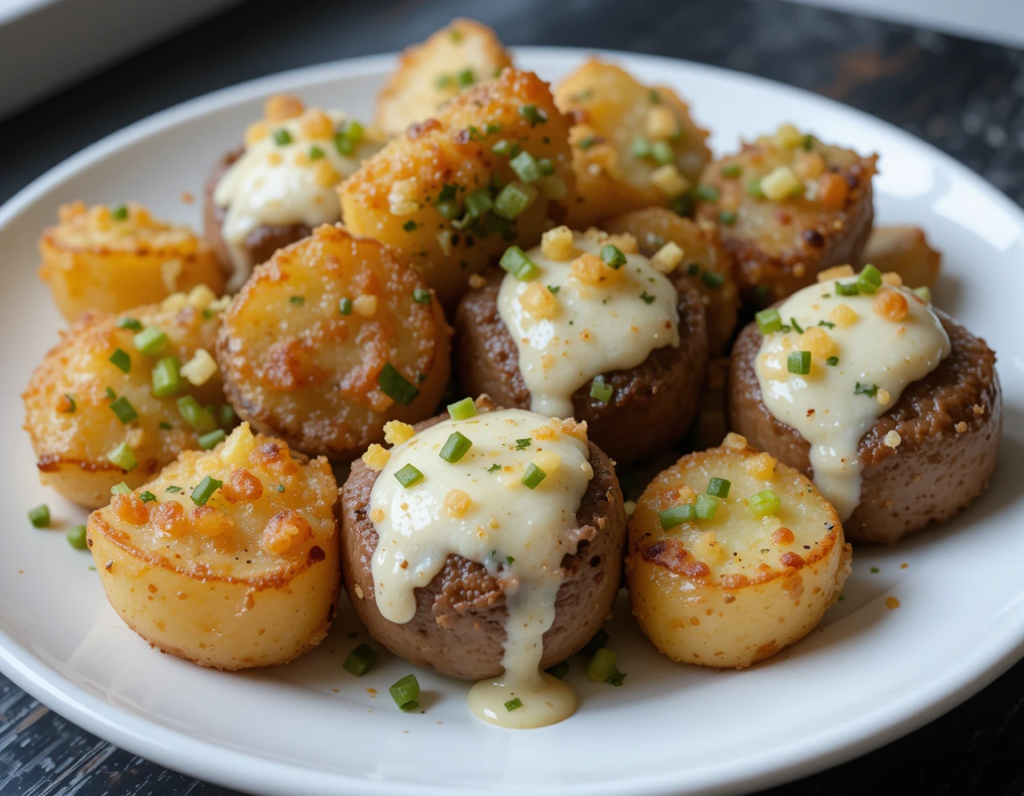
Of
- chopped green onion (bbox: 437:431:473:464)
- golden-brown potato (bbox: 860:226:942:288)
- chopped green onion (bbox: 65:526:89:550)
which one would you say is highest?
chopped green onion (bbox: 437:431:473:464)

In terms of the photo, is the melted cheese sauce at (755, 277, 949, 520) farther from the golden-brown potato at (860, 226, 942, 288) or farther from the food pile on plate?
the golden-brown potato at (860, 226, 942, 288)

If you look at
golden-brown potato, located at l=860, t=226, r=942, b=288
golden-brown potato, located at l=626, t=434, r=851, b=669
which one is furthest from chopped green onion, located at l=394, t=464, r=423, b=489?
golden-brown potato, located at l=860, t=226, r=942, b=288

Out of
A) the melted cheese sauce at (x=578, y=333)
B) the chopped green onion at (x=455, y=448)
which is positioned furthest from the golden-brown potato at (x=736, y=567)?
the chopped green onion at (x=455, y=448)

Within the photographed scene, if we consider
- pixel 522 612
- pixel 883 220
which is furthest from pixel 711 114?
pixel 522 612

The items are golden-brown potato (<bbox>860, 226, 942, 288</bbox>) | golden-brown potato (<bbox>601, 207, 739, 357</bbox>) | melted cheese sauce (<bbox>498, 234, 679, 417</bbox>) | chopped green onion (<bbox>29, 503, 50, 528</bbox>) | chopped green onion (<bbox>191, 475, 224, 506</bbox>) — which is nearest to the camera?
chopped green onion (<bbox>191, 475, 224, 506</bbox>)

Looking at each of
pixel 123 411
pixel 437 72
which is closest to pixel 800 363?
pixel 123 411

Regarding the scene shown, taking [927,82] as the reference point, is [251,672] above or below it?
above

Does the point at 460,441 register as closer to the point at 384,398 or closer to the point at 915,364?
the point at 384,398
